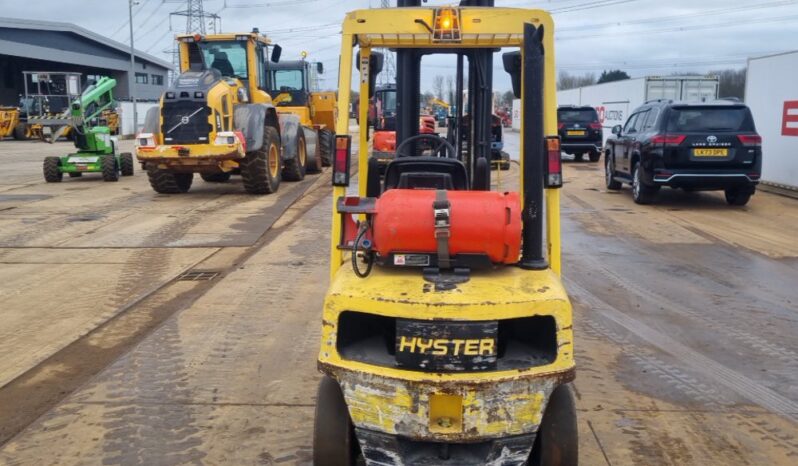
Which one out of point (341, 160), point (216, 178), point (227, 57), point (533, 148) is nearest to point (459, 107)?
point (341, 160)

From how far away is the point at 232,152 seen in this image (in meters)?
13.9

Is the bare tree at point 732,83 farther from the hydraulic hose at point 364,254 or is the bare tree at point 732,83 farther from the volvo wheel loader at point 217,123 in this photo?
the hydraulic hose at point 364,254

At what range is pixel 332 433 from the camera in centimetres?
349

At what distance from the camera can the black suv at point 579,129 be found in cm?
2391

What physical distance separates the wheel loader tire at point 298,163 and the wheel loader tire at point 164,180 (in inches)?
108

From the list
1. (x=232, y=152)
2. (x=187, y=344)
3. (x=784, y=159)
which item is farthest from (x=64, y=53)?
(x=187, y=344)

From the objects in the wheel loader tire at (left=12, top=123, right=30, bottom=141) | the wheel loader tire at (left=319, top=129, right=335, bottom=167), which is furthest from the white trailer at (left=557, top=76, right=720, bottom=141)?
the wheel loader tire at (left=12, top=123, right=30, bottom=141)

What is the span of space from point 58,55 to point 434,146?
5393cm

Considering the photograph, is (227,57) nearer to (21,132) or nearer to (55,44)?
(21,132)

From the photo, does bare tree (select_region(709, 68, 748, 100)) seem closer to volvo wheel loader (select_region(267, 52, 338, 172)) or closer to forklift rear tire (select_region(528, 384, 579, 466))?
volvo wheel loader (select_region(267, 52, 338, 172))

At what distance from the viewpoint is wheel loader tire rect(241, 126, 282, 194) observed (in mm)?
14812

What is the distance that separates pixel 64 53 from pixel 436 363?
56.9 metres

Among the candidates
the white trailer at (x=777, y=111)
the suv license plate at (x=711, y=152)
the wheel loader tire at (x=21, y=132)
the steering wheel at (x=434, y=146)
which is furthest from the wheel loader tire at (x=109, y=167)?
the wheel loader tire at (x=21, y=132)

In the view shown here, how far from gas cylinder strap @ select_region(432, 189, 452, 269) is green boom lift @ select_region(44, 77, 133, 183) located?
53.2 feet
